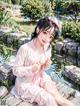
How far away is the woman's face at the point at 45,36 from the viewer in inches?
148

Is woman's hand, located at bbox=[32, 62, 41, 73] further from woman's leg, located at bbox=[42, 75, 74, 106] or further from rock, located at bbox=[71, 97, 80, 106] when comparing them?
rock, located at bbox=[71, 97, 80, 106]

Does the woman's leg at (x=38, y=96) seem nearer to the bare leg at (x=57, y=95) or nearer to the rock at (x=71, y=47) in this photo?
the bare leg at (x=57, y=95)

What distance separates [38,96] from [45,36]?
2.53ft

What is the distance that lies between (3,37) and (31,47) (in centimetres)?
860

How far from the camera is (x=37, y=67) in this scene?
3.84 metres

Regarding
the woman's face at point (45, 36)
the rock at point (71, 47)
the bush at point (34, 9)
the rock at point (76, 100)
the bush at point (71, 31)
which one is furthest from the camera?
the bush at point (34, 9)

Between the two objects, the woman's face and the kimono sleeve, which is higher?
the woman's face

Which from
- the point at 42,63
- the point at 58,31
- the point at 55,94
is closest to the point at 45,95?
the point at 55,94

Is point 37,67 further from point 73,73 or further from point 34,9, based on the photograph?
point 34,9

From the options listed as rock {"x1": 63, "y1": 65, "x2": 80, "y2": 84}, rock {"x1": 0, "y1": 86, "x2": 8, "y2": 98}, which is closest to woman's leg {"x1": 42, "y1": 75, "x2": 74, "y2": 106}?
rock {"x1": 0, "y1": 86, "x2": 8, "y2": 98}

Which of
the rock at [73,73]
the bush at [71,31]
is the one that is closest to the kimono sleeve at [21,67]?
the rock at [73,73]

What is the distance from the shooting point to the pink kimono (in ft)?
12.5

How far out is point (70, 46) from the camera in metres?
10.8

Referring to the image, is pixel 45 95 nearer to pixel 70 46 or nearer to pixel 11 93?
pixel 11 93
